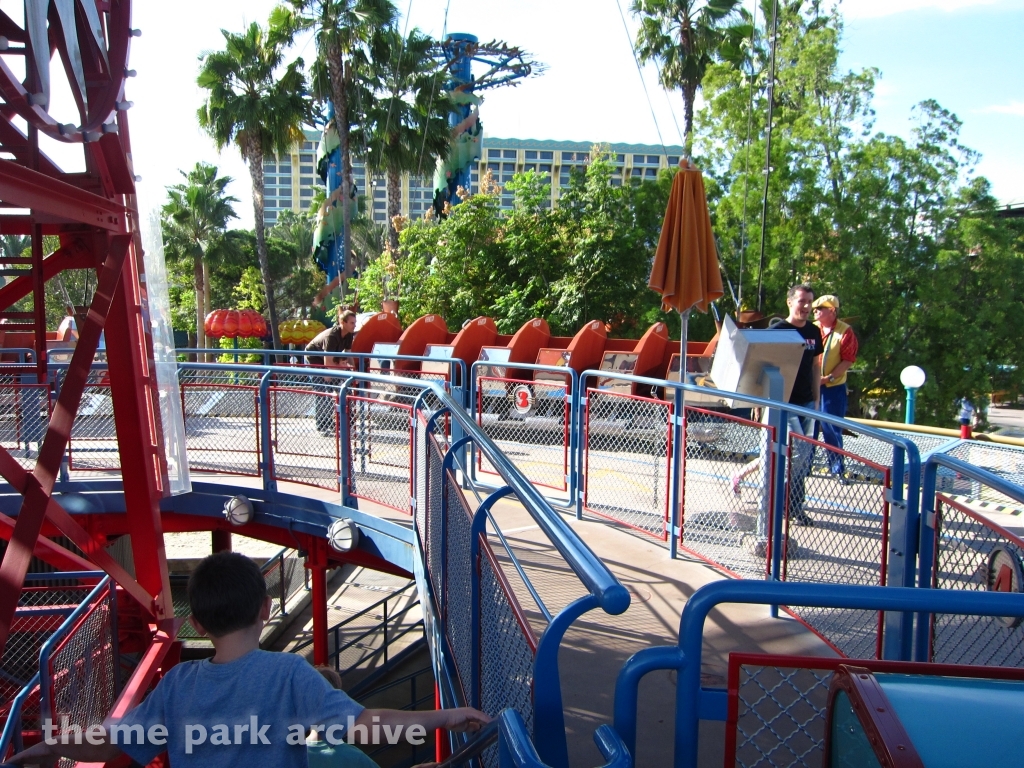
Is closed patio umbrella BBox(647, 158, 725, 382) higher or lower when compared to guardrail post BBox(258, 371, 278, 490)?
higher

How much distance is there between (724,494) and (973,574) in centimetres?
304

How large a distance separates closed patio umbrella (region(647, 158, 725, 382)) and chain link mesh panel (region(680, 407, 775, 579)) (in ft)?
6.86

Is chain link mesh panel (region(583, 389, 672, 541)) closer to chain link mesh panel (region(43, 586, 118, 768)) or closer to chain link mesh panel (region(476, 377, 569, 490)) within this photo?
chain link mesh panel (region(476, 377, 569, 490))

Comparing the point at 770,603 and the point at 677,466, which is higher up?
the point at 770,603

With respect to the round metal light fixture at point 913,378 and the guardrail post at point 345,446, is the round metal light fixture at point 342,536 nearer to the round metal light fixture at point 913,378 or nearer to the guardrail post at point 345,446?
the guardrail post at point 345,446

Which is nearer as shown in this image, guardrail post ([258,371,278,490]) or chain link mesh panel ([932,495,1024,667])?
chain link mesh panel ([932,495,1024,667])

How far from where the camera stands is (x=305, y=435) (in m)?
8.30

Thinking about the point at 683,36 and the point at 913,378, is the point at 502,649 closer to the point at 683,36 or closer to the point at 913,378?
the point at 913,378

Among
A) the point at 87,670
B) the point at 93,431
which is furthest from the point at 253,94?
the point at 87,670

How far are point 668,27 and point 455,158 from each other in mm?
11039

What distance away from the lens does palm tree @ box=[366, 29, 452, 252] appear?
28.5 m

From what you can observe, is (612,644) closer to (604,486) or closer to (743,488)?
(743,488)

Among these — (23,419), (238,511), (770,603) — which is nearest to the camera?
(770,603)

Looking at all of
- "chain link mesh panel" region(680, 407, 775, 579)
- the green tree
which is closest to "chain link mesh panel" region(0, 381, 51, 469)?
"chain link mesh panel" region(680, 407, 775, 579)
